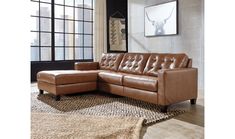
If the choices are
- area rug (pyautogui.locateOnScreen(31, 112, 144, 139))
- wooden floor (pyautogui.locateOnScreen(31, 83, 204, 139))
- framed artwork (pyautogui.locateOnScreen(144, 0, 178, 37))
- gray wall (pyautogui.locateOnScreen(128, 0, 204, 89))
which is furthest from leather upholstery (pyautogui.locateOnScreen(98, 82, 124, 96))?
framed artwork (pyautogui.locateOnScreen(144, 0, 178, 37))

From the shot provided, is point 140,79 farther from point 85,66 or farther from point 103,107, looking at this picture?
point 85,66

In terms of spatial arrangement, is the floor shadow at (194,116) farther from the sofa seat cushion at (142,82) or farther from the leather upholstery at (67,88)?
the leather upholstery at (67,88)

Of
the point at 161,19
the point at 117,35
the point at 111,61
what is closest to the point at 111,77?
the point at 111,61

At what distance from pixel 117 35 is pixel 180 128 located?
499cm

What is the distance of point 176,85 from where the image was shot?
9.59 feet

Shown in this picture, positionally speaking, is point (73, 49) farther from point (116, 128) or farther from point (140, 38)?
point (116, 128)

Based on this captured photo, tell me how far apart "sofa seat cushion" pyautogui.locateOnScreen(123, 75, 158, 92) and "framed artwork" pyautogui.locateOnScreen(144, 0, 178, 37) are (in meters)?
2.16

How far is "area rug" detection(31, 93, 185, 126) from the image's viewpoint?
270 cm

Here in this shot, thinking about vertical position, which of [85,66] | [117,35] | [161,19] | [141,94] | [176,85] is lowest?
[141,94]

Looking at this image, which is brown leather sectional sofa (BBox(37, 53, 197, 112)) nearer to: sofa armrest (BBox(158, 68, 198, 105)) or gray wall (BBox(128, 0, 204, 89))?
sofa armrest (BBox(158, 68, 198, 105))
